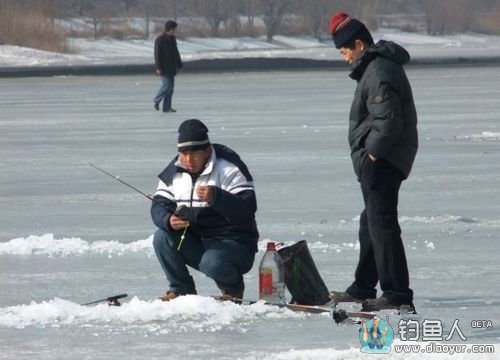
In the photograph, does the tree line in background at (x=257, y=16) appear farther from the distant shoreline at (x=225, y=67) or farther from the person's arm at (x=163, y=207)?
the person's arm at (x=163, y=207)

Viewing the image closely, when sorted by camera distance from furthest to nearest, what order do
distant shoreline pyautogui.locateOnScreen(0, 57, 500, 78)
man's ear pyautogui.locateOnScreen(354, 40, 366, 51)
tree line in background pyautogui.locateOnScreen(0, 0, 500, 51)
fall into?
1. tree line in background pyautogui.locateOnScreen(0, 0, 500, 51)
2. distant shoreline pyautogui.locateOnScreen(0, 57, 500, 78)
3. man's ear pyautogui.locateOnScreen(354, 40, 366, 51)

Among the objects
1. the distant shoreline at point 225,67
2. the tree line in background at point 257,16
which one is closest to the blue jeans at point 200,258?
the distant shoreline at point 225,67

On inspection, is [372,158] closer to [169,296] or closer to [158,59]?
[169,296]

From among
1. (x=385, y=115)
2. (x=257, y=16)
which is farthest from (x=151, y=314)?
(x=257, y=16)

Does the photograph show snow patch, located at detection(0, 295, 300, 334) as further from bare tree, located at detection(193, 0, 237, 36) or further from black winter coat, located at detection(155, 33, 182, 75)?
bare tree, located at detection(193, 0, 237, 36)

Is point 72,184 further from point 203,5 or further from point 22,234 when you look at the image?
point 203,5

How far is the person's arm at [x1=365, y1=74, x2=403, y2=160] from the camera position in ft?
20.5

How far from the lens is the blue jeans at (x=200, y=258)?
6.66m

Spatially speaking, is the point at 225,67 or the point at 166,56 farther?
the point at 225,67

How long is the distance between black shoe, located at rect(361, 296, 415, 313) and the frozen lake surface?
0.08m

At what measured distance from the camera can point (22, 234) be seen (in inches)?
366

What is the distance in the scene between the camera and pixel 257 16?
85.2m

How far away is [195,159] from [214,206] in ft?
0.86

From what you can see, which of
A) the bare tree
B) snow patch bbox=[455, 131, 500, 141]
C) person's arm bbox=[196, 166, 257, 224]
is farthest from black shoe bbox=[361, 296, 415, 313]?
the bare tree
